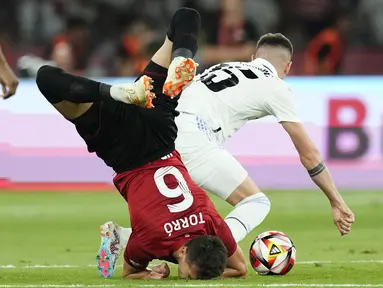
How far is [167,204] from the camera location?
29.2 feet

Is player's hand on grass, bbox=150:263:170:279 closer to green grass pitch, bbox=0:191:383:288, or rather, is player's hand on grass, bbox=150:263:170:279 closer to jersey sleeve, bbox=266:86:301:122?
green grass pitch, bbox=0:191:383:288

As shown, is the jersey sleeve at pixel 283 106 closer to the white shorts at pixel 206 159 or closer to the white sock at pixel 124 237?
the white shorts at pixel 206 159

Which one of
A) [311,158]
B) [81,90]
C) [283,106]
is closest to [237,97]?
[283,106]

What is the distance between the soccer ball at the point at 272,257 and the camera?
933cm

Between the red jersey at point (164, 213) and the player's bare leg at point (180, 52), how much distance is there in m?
0.80

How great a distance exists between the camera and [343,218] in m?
9.09

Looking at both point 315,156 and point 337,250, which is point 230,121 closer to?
point 315,156

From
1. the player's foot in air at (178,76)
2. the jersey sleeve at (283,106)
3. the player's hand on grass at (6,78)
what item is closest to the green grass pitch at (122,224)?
the jersey sleeve at (283,106)

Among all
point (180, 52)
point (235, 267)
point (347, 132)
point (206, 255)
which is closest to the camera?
point (206, 255)

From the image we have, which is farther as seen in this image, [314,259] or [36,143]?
[36,143]

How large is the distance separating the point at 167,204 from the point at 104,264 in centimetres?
78

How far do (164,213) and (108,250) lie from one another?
2.18 ft

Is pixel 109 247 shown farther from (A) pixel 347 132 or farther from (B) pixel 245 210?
(A) pixel 347 132

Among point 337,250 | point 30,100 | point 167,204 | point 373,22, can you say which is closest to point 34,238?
point 337,250
